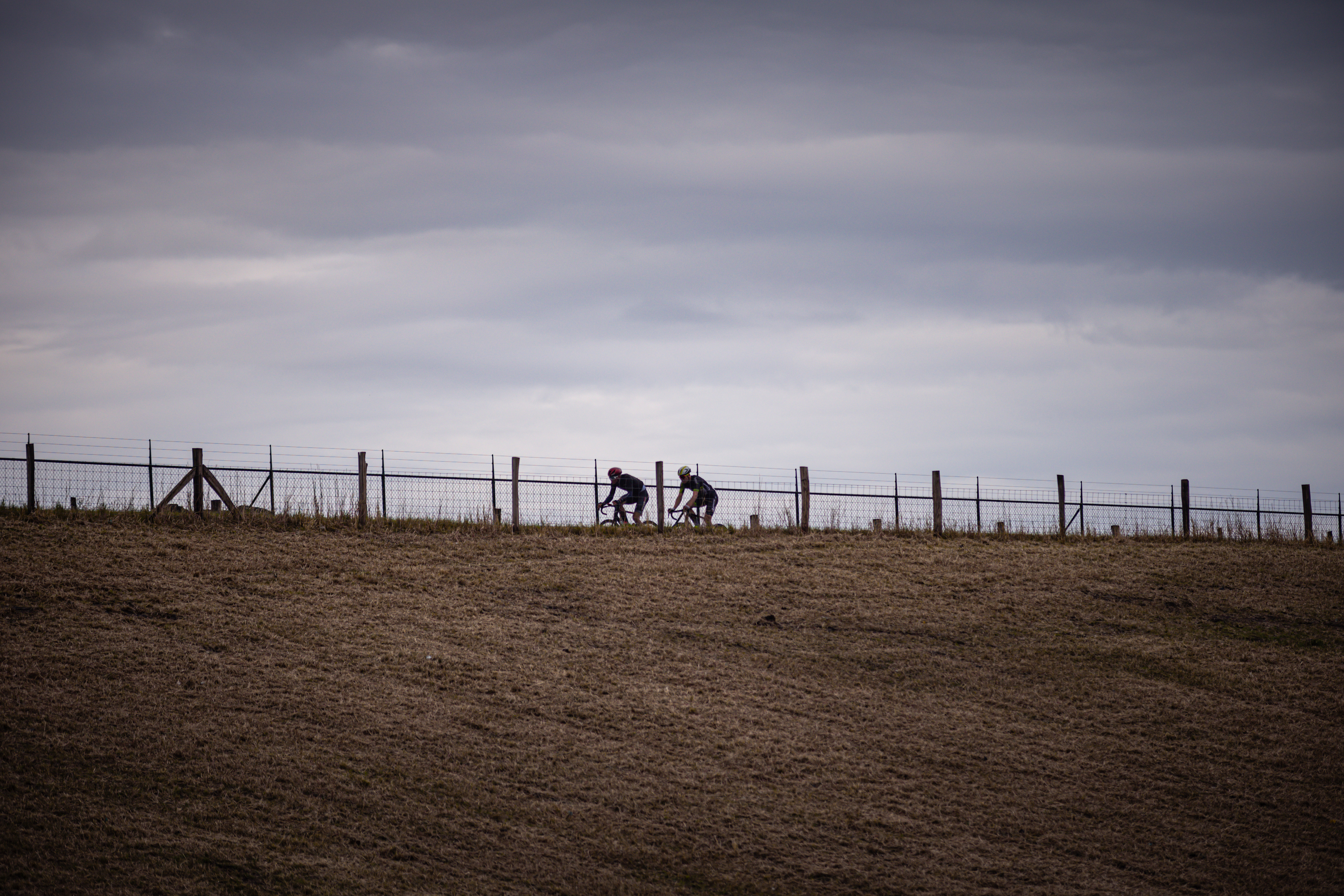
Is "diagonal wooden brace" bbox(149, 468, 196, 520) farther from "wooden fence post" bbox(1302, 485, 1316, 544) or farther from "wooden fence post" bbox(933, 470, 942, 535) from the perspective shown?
"wooden fence post" bbox(1302, 485, 1316, 544)

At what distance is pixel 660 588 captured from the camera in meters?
20.5

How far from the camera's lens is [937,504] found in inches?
1145

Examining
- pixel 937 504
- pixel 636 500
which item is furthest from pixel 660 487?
pixel 937 504

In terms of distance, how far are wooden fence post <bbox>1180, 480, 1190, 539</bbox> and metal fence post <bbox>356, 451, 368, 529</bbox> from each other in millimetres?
22961

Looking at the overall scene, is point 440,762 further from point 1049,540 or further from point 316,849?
point 1049,540

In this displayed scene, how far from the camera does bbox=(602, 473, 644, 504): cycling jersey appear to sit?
86.5ft

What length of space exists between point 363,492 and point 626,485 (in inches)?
250

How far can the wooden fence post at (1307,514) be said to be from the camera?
3119cm

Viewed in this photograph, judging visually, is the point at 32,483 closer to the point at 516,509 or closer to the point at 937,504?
the point at 516,509

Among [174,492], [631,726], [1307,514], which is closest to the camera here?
[631,726]

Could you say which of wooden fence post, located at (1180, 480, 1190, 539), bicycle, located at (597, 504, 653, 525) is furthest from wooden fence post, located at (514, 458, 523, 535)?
wooden fence post, located at (1180, 480, 1190, 539)

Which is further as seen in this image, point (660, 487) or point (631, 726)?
point (660, 487)

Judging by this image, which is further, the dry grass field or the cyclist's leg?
the cyclist's leg

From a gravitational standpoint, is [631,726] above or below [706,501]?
below
